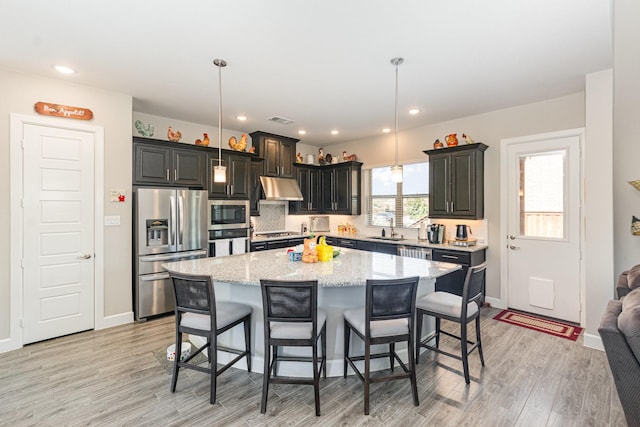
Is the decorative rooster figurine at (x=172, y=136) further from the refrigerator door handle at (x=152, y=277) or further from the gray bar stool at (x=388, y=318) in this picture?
the gray bar stool at (x=388, y=318)


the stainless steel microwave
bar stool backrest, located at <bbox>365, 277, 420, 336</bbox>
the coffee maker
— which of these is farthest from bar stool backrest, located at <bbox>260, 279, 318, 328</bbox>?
the coffee maker

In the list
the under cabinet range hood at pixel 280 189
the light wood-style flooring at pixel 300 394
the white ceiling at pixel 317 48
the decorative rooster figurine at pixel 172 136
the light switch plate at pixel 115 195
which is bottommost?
the light wood-style flooring at pixel 300 394

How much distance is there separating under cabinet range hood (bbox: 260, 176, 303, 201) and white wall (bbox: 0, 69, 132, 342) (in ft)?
7.09

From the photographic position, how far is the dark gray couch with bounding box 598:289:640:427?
1604 mm

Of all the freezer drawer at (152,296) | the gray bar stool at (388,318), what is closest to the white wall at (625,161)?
the gray bar stool at (388,318)

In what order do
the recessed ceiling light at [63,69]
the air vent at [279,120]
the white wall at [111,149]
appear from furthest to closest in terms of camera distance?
the air vent at [279,120], the white wall at [111,149], the recessed ceiling light at [63,69]

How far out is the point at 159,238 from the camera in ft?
13.3

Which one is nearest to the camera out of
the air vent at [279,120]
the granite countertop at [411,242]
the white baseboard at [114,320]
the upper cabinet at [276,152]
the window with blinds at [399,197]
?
the white baseboard at [114,320]

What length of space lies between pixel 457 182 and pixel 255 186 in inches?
131

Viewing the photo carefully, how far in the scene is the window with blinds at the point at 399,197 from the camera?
542 cm

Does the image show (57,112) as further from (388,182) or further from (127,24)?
(388,182)

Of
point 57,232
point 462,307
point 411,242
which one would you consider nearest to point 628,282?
point 462,307

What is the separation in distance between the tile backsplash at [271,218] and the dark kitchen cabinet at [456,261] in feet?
10.0

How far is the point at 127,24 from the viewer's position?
2.38m
